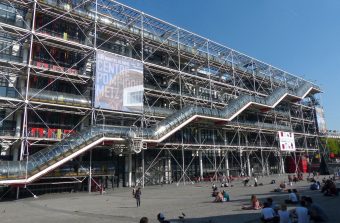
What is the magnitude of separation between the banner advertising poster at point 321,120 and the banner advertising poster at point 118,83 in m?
40.3

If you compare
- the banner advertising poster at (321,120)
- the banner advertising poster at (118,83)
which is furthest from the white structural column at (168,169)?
the banner advertising poster at (321,120)

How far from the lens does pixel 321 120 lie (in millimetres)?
60250

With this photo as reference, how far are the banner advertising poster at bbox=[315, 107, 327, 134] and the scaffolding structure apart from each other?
1545cm

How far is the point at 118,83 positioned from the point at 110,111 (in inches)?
114

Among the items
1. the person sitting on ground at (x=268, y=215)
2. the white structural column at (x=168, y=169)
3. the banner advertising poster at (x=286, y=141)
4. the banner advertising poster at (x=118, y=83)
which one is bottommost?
the person sitting on ground at (x=268, y=215)

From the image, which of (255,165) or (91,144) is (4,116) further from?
(255,165)

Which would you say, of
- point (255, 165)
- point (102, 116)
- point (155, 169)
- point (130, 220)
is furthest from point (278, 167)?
point (130, 220)

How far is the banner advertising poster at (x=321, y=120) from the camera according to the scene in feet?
194

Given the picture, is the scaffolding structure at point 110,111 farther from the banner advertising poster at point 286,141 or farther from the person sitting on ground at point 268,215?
the person sitting on ground at point 268,215

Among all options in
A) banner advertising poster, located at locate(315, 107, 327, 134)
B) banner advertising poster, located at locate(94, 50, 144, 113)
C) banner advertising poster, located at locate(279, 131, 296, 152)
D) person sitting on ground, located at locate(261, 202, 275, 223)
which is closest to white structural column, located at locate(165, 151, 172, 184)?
banner advertising poster, located at locate(94, 50, 144, 113)

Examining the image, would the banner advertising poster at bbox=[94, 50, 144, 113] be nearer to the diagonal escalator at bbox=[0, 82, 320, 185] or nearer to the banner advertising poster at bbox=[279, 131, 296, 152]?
the diagonal escalator at bbox=[0, 82, 320, 185]

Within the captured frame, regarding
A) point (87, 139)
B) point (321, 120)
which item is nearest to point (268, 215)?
point (87, 139)

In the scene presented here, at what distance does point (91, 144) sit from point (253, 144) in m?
26.1

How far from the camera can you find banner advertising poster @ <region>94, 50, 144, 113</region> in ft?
94.8
